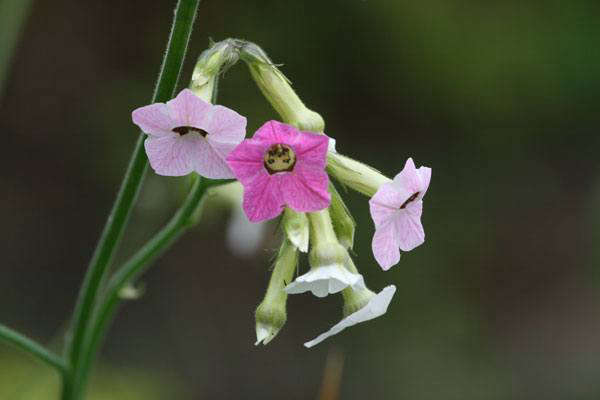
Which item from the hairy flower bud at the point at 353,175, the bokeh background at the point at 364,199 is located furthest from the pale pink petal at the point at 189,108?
the bokeh background at the point at 364,199

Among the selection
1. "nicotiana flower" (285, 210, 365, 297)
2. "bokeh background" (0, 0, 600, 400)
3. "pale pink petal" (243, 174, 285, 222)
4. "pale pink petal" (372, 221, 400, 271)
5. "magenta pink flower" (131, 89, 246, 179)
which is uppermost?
"magenta pink flower" (131, 89, 246, 179)

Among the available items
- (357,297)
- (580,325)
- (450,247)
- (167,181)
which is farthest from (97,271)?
(580,325)

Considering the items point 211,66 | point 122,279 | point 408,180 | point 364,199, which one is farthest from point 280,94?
point 364,199

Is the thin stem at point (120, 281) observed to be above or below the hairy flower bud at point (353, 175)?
below

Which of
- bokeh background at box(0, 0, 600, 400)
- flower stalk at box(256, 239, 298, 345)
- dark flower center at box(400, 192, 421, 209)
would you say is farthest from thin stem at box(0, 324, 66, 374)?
→ bokeh background at box(0, 0, 600, 400)

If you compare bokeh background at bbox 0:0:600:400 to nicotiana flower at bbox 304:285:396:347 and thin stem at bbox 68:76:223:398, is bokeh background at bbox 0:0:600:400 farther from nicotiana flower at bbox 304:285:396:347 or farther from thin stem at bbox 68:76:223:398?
nicotiana flower at bbox 304:285:396:347

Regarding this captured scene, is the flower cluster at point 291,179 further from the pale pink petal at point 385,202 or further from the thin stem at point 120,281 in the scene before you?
the thin stem at point 120,281
